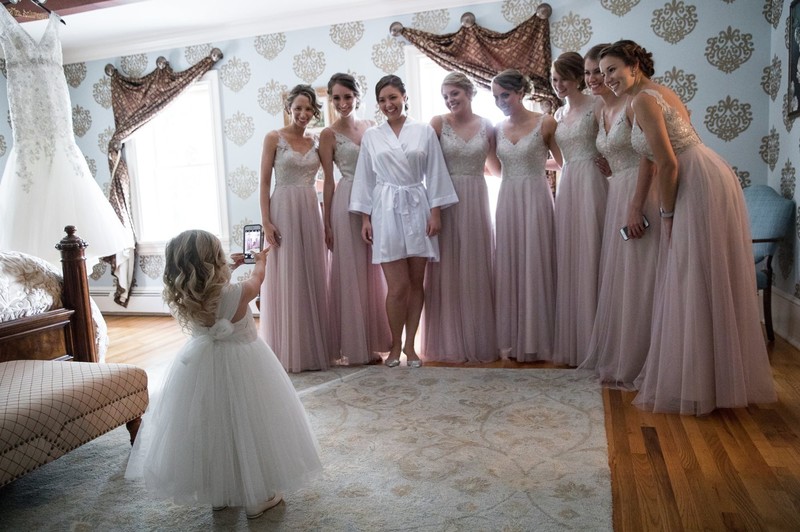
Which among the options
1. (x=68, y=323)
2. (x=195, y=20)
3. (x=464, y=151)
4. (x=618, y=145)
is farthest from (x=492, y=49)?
(x=68, y=323)

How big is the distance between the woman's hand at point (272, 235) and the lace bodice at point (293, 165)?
0.26 m

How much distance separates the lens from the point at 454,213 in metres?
3.46

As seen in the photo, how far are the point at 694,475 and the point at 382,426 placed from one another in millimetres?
1185

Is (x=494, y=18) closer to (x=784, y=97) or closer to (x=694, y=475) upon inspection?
(x=784, y=97)

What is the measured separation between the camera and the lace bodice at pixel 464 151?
338 centimetres

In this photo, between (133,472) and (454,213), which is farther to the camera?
(454,213)

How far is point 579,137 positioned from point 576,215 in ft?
1.32

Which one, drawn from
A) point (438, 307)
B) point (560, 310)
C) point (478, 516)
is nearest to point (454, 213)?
point (438, 307)

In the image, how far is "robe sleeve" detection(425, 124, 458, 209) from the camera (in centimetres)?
333

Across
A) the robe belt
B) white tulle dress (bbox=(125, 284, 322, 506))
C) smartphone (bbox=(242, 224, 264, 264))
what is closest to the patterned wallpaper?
smartphone (bbox=(242, 224, 264, 264))

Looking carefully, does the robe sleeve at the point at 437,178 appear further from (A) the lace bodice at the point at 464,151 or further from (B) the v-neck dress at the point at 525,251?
(B) the v-neck dress at the point at 525,251

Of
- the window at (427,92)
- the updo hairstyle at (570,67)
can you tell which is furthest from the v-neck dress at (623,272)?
the window at (427,92)

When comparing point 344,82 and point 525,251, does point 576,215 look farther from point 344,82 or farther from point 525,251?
point 344,82

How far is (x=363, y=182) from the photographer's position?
3.42 metres
